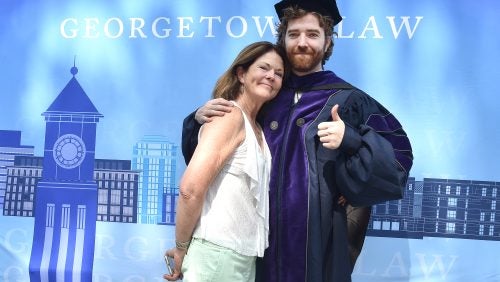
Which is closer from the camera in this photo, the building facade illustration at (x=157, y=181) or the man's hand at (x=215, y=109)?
the man's hand at (x=215, y=109)

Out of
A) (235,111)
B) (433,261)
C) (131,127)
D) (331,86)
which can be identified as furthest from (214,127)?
(433,261)

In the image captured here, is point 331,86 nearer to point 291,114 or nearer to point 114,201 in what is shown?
point 291,114

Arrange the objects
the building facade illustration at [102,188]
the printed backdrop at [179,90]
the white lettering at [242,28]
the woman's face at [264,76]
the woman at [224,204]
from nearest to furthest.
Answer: the woman at [224,204] < the woman's face at [264,76] < the printed backdrop at [179,90] < the white lettering at [242,28] < the building facade illustration at [102,188]

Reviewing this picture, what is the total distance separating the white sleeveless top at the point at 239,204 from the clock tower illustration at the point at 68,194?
142cm

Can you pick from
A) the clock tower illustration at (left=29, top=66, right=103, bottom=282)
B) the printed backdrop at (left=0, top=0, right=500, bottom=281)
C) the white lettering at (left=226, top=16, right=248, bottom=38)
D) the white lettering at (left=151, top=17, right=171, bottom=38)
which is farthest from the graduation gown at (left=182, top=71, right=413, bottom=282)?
the clock tower illustration at (left=29, top=66, right=103, bottom=282)

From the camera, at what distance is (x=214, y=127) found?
1.89 m

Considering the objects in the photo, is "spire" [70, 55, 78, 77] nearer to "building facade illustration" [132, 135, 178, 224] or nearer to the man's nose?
"building facade illustration" [132, 135, 178, 224]

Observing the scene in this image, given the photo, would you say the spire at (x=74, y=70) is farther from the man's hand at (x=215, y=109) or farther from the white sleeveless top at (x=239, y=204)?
the white sleeveless top at (x=239, y=204)

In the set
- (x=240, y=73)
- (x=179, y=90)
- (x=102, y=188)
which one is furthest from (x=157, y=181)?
(x=240, y=73)

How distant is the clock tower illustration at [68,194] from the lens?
3.10 metres

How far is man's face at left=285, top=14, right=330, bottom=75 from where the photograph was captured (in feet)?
7.16

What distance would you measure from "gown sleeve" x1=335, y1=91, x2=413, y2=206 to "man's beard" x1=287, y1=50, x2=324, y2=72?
0.78 feet

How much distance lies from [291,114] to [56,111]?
165 cm

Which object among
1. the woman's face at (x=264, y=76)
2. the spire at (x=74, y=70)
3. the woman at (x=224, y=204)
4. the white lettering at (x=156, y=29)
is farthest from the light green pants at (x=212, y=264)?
the spire at (x=74, y=70)
